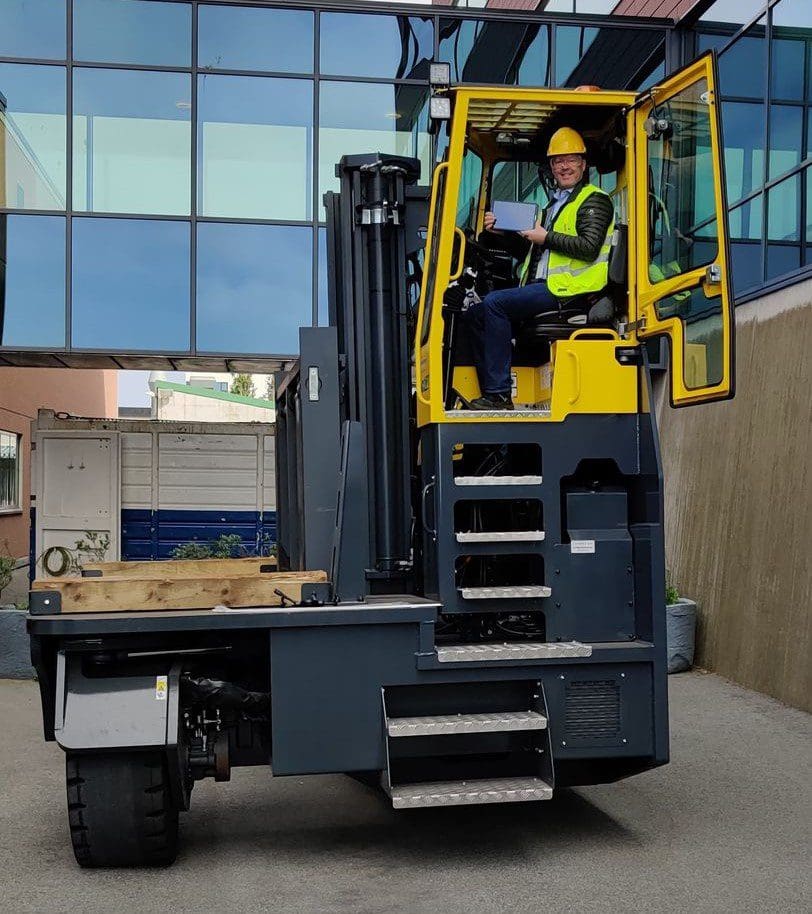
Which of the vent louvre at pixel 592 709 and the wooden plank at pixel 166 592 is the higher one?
the wooden plank at pixel 166 592

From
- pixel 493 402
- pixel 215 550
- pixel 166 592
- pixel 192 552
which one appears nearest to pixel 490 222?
pixel 493 402

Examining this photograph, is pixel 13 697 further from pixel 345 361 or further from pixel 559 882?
pixel 559 882

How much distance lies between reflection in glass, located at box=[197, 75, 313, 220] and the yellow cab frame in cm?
936

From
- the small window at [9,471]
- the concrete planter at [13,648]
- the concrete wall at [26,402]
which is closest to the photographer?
the concrete planter at [13,648]

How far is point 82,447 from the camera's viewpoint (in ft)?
50.8

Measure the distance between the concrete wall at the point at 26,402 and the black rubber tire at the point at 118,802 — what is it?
14.9 metres

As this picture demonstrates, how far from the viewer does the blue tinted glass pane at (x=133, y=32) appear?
14953 millimetres

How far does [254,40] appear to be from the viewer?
15.2 m

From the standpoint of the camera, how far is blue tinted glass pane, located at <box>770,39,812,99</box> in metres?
11.8

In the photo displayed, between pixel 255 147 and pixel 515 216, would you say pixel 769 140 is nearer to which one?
pixel 255 147

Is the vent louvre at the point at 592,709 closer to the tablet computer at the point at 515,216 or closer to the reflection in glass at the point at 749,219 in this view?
the tablet computer at the point at 515,216

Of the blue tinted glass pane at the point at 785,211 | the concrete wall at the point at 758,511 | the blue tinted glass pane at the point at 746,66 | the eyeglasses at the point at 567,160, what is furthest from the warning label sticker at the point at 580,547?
the blue tinted glass pane at the point at 746,66

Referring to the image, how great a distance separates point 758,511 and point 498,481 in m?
5.53

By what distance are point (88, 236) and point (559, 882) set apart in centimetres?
1140
